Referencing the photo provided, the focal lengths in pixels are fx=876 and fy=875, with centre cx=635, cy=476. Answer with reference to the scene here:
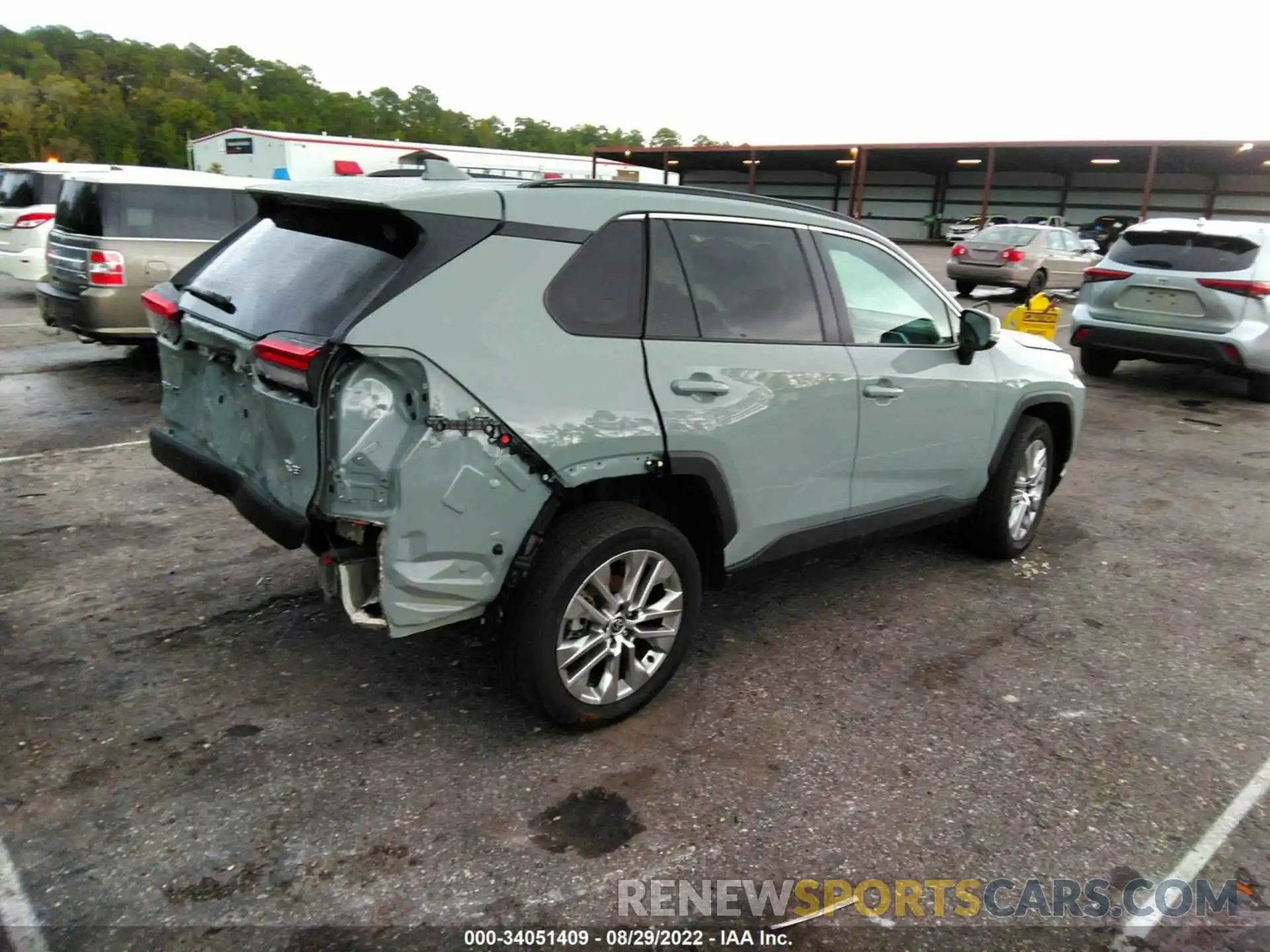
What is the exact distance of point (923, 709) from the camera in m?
3.39

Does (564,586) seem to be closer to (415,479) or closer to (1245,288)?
(415,479)

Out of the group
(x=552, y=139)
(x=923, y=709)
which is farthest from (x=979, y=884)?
(x=552, y=139)

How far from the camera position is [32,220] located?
11.1 meters

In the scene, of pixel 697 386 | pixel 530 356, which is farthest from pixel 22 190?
pixel 697 386

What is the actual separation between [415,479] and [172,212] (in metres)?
7.16

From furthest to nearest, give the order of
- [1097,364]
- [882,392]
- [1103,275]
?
[1097,364] → [1103,275] → [882,392]

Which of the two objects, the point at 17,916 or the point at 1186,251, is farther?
the point at 1186,251

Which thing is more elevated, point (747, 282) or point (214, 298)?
point (747, 282)

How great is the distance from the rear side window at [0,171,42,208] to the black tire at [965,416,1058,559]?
40.0 feet

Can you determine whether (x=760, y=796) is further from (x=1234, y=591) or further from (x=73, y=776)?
(x=1234, y=591)

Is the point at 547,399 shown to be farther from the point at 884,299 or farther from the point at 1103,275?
the point at 1103,275

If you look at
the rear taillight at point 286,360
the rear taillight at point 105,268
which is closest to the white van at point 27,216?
the rear taillight at point 105,268

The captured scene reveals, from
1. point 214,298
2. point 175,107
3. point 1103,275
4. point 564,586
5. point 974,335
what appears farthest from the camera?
point 175,107

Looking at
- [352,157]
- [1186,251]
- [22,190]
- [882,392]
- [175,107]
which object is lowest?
[882,392]
